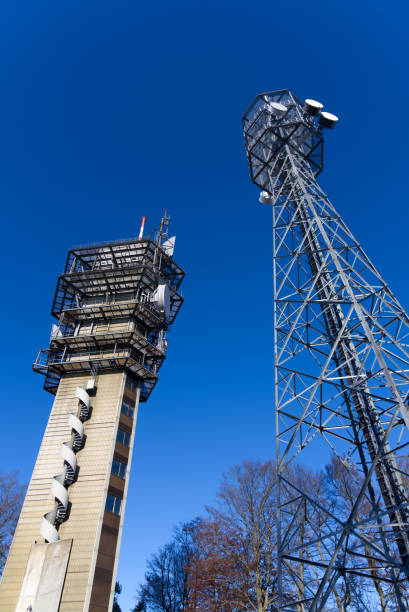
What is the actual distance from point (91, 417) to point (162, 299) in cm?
1107

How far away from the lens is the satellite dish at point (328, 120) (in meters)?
24.7

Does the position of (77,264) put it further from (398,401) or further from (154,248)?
(398,401)

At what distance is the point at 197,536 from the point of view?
3347 centimetres

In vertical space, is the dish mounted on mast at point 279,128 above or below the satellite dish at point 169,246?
below

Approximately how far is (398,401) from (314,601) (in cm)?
592

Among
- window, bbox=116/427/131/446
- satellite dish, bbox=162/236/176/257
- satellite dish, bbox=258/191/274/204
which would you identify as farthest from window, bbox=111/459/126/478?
satellite dish, bbox=162/236/176/257

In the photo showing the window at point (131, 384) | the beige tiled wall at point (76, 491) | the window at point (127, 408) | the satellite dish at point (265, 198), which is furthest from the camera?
the window at point (131, 384)

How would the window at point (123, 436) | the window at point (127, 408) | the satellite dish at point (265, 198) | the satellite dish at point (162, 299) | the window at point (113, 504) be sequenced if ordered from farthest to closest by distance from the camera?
the satellite dish at point (162, 299) → the window at point (127, 408) → the window at point (123, 436) → the window at point (113, 504) → the satellite dish at point (265, 198)

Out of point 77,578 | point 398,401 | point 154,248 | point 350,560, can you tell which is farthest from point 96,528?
point 154,248

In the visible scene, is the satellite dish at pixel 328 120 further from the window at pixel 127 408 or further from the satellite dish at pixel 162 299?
the window at pixel 127 408

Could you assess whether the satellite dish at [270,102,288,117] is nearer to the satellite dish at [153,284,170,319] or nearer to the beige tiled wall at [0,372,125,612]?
the satellite dish at [153,284,170,319]

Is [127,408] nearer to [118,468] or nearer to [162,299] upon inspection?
[118,468]

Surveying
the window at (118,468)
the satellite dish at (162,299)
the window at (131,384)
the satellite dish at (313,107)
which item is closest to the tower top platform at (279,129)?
the satellite dish at (313,107)

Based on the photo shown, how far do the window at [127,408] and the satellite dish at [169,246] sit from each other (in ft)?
52.0
